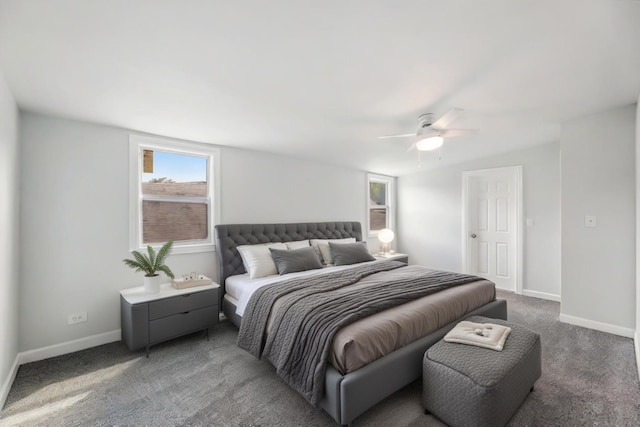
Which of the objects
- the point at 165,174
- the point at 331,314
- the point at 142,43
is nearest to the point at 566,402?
the point at 331,314

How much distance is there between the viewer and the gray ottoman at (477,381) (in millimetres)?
1578

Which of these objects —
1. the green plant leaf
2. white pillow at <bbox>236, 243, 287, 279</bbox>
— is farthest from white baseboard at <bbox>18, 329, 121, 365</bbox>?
white pillow at <bbox>236, 243, 287, 279</bbox>

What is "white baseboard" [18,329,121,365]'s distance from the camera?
246cm

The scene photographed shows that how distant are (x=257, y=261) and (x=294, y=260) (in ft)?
1.41

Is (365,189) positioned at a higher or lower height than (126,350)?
higher

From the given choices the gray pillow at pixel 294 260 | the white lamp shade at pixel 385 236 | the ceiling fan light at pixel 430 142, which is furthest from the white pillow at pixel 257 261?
the white lamp shade at pixel 385 236

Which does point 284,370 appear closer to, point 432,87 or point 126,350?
point 126,350

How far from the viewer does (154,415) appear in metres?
1.85

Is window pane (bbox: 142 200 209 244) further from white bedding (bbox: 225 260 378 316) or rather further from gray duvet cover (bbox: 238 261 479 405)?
gray duvet cover (bbox: 238 261 479 405)

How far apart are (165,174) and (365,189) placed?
348cm

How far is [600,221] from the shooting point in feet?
10.2

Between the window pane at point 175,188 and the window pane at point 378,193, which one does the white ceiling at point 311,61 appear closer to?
the window pane at point 175,188

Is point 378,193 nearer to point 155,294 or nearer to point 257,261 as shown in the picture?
point 257,261

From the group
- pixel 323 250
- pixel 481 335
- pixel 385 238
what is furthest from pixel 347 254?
pixel 481 335
